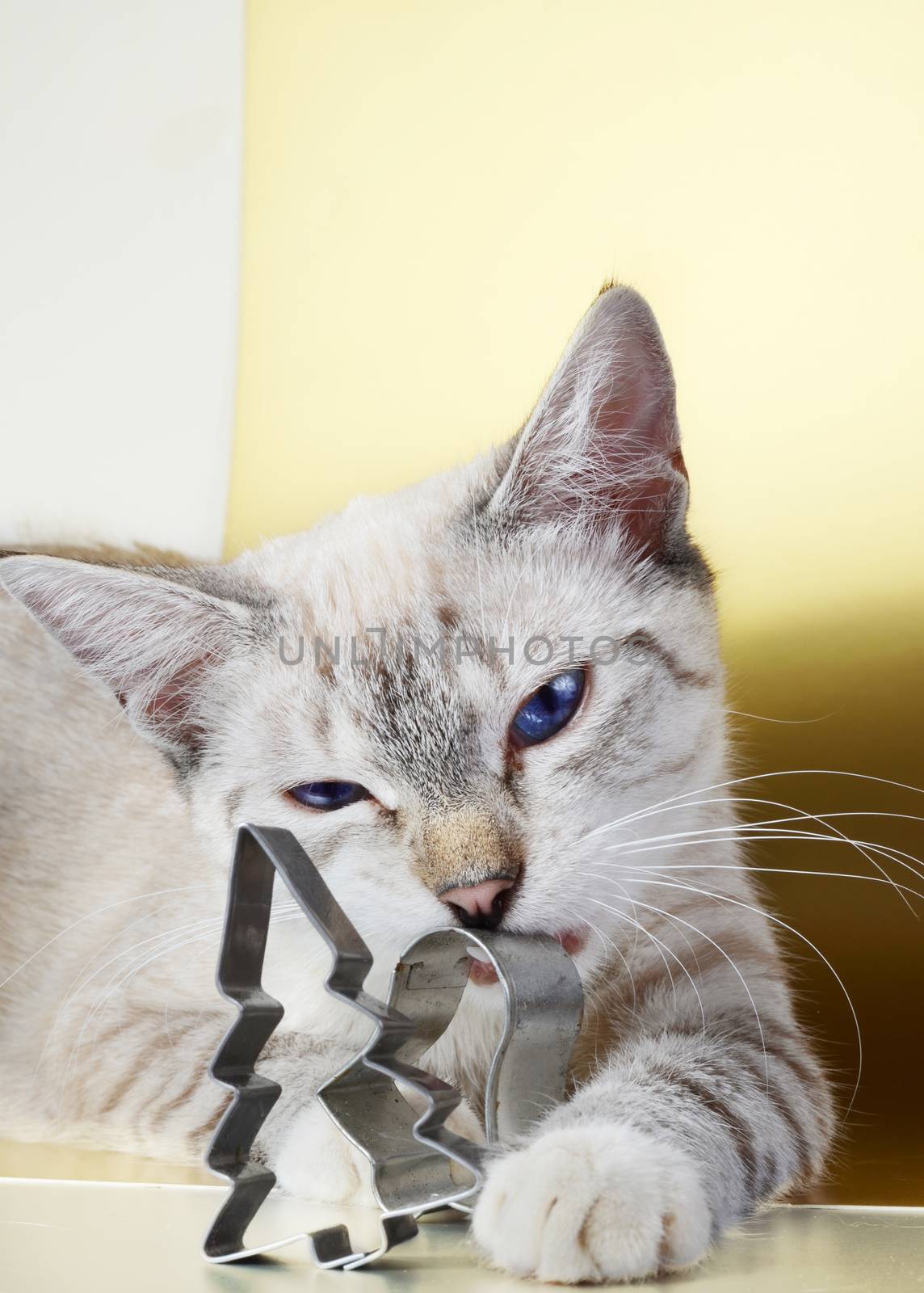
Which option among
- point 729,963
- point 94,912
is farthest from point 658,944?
point 94,912

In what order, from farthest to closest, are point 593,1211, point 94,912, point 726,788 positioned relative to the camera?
point 94,912 < point 726,788 < point 593,1211

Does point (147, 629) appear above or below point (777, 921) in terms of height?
above

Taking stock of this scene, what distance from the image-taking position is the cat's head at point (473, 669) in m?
1.14

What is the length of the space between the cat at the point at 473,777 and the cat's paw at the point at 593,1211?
80mm

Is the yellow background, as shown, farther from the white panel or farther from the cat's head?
the cat's head

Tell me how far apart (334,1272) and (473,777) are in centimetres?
44

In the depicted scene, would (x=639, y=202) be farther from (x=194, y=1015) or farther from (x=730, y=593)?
(x=194, y=1015)

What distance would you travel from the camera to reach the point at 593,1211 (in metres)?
0.81

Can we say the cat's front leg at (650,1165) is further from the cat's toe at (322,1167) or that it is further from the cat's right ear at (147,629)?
the cat's right ear at (147,629)

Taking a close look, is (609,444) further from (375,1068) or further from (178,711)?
(375,1068)

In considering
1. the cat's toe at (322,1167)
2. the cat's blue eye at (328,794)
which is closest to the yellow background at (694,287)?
the cat's blue eye at (328,794)

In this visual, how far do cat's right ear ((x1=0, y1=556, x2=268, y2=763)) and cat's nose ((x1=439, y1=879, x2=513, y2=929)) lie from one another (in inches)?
16.4

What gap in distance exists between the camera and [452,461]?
6.16 feet

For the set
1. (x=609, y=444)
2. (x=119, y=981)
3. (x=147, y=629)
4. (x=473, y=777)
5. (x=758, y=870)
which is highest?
(x=609, y=444)
